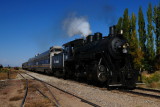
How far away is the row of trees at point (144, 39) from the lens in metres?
29.7

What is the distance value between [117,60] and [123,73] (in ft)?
3.42

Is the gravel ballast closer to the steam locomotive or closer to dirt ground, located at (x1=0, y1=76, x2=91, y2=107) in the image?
dirt ground, located at (x1=0, y1=76, x2=91, y2=107)

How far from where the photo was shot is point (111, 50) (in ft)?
36.6

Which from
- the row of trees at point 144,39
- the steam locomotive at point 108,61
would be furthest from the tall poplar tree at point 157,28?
the steam locomotive at point 108,61

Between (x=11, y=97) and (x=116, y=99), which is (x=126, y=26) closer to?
(x=116, y=99)

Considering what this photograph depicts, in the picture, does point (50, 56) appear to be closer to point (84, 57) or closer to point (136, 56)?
point (84, 57)

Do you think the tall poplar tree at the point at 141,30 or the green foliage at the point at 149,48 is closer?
→ the green foliage at the point at 149,48

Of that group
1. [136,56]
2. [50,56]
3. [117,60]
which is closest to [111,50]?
[117,60]

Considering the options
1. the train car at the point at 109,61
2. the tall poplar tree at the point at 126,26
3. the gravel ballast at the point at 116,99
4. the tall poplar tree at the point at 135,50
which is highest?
the tall poplar tree at the point at 126,26

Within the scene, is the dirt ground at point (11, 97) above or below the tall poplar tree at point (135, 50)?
below

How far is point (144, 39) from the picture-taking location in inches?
1242

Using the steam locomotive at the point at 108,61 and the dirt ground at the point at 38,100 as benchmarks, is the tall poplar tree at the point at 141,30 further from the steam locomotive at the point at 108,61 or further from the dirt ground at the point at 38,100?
the dirt ground at the point at 38,100

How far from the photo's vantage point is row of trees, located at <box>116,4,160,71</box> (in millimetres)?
29694

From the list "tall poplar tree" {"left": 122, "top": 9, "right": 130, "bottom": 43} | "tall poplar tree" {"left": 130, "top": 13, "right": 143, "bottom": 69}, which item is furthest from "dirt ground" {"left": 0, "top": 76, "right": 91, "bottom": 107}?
"tall poplar tree" {"left": 122, "top": 9, "right": 130, "bottom": 43}
